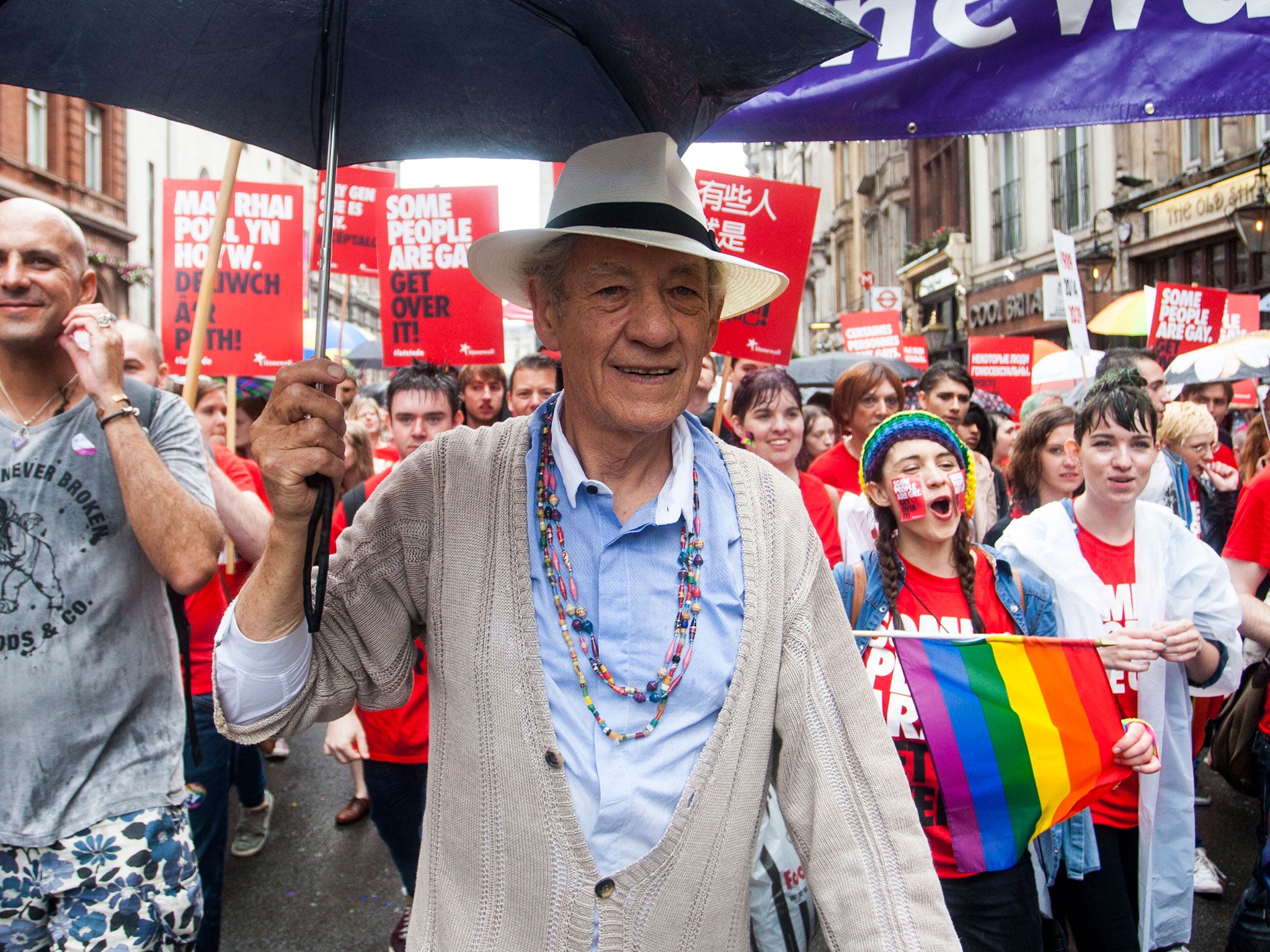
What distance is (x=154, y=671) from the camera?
7.52ft

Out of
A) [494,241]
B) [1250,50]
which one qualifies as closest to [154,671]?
[494,241]

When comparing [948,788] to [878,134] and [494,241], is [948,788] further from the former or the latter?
[494,241]

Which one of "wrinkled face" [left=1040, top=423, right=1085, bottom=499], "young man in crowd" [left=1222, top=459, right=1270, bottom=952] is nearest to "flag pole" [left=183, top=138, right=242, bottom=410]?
"young man in crowd" [left=1222, top=459, right=1270, bottom=952]

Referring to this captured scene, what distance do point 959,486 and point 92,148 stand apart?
26.0m

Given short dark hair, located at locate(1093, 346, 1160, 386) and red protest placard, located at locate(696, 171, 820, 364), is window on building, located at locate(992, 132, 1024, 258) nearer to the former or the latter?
short dark hair, located at locate(1093, 346, 1160, 386)

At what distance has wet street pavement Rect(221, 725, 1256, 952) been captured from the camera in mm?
3816

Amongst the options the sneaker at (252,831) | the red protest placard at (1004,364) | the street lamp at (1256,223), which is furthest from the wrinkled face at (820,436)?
the street lamp at (1256,223)

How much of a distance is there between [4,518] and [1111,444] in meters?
3.24

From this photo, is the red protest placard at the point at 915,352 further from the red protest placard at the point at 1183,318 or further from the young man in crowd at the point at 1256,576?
the young man in crowd at the point at 1256,576

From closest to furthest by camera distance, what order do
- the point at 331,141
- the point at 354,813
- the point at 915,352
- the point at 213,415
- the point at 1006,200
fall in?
the point at 331,141 → the point at 354,813 → the point at 213,415 → the point at 915,352 → the point at 1006,200

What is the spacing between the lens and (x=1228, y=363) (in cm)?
778

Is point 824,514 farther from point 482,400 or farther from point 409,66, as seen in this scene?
point 409,66

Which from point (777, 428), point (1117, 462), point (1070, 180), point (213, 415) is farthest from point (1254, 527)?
point (1070, 180)

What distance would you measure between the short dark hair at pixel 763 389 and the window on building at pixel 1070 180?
702 inches
